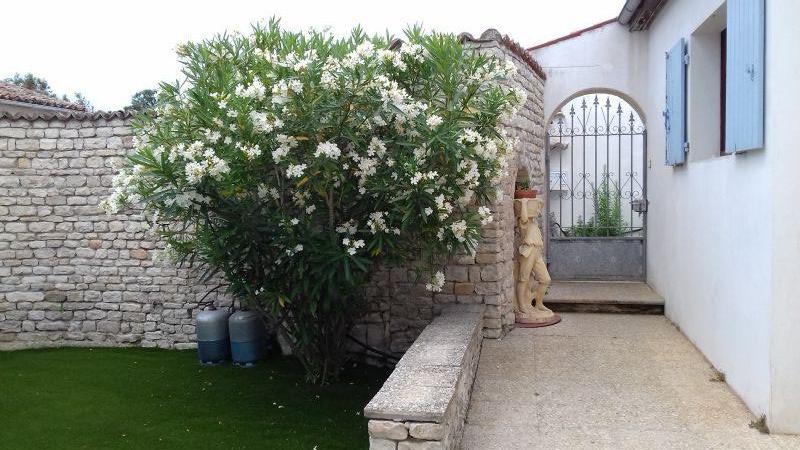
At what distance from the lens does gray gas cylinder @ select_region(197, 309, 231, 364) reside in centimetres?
774

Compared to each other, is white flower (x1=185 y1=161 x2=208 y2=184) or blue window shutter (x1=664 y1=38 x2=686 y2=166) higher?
blue window shutter (x1=664 y1=38 x2=686 y2=166)

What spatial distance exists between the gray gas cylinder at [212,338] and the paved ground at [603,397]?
2.89 metres

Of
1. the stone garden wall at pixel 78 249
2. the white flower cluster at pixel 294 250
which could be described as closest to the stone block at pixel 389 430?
the white flower cluster at pixel 294 250

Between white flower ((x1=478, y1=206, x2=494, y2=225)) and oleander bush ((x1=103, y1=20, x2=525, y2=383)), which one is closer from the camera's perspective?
oleander bush ((x1=103, y1=20, x2=525, y2=383))

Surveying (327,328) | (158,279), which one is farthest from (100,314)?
(327,328)

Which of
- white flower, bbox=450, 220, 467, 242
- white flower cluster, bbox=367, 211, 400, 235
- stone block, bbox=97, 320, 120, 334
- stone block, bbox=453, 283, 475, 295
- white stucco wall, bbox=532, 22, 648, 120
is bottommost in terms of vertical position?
stone block, bbox=97, 320, 120, 334

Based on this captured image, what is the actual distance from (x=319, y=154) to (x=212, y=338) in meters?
3.56

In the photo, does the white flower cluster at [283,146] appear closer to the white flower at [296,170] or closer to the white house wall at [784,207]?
the white flower at [296,170]

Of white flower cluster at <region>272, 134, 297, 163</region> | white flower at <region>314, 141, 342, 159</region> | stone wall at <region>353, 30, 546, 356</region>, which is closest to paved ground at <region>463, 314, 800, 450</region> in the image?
stone wall at <region>353, 30, 546, 356</region>

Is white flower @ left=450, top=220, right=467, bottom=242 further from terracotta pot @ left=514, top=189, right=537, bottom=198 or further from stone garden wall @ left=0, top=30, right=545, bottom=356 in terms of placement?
stone garden wall @ left=0, top=30, right=545, bottom=356

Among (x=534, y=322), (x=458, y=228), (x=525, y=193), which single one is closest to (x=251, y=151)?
(x=458, y=228)

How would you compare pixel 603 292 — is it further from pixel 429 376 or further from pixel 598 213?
pixel 429 376

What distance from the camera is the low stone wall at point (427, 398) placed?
3.78m

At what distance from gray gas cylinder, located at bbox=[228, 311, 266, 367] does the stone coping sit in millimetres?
2298
